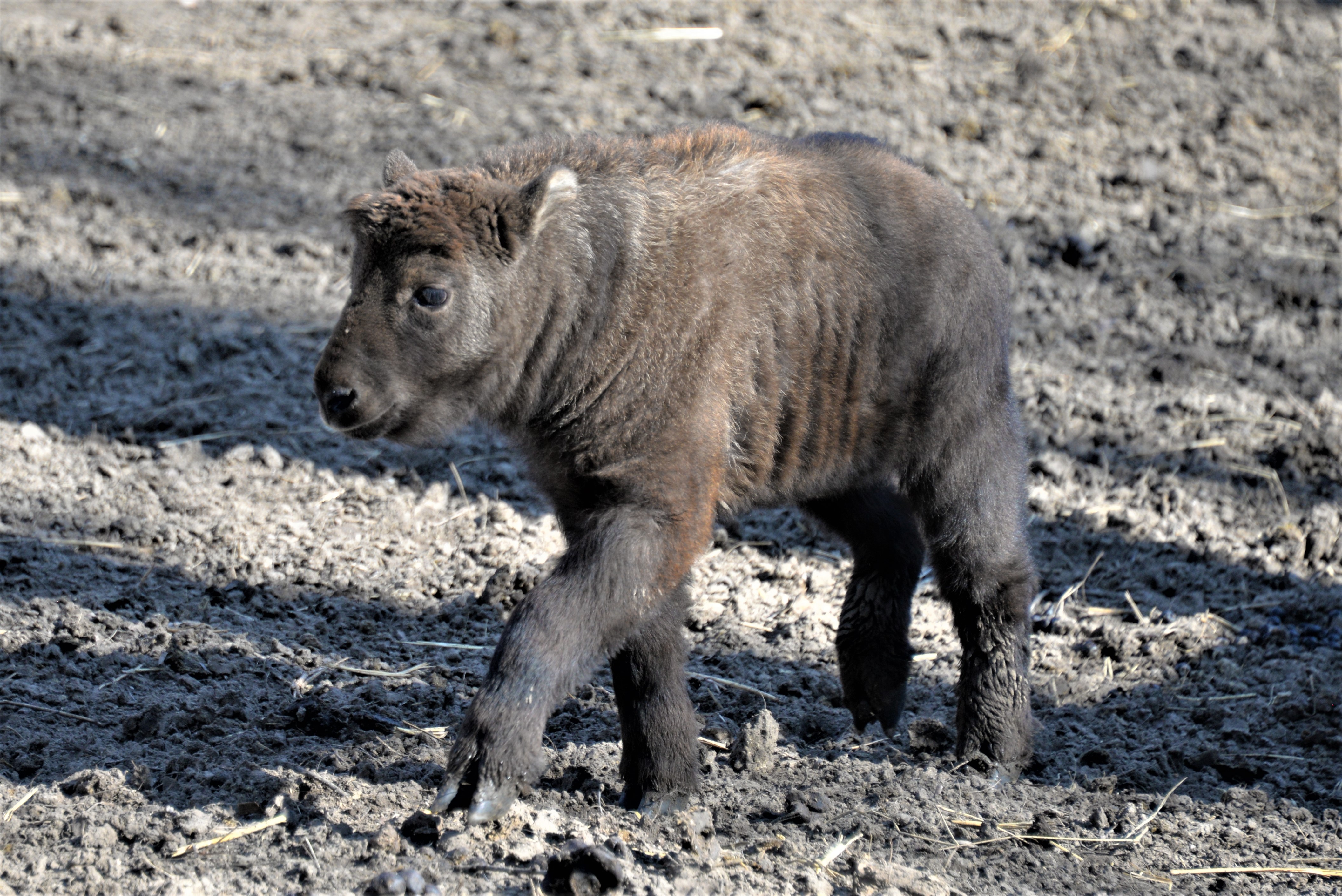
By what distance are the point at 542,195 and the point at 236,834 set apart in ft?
7.20

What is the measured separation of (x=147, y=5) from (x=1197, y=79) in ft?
28.8

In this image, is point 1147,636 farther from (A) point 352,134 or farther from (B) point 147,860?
(A) point 352,134

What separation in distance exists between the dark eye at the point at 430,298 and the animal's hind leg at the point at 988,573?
1953 mm

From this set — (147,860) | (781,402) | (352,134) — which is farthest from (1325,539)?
(352,134)

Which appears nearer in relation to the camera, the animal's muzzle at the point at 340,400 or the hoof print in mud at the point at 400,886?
the hoof print in mud at the point at 400,886

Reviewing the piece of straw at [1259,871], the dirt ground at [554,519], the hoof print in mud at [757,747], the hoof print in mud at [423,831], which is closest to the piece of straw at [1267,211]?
the dirt ground at [554,519]

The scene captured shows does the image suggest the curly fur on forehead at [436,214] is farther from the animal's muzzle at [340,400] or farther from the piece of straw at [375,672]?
the piece of straw at [375,672]

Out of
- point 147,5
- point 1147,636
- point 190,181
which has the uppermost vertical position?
point 147,5

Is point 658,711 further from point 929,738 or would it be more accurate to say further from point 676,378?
point 929,738

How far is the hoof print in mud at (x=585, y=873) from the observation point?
3.88 m

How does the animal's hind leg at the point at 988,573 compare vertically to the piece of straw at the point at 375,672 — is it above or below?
above

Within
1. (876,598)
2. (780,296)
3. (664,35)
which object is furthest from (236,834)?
(664,35)

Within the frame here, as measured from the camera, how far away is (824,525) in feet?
18.7

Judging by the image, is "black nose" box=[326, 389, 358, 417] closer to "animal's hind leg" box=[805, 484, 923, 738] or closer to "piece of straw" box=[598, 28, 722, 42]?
"animal's hind leg" box=[805, 484, 923, 738]
